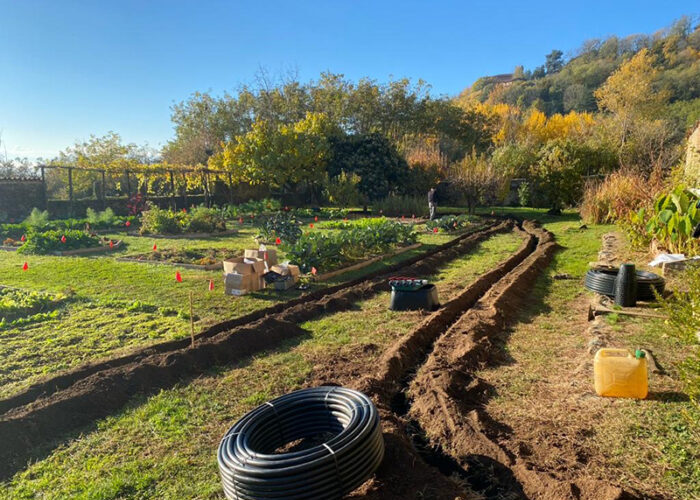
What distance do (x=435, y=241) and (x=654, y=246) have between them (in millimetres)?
5960

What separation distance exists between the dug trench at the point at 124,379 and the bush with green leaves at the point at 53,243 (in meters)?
8.05

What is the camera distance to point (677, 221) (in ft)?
26.0

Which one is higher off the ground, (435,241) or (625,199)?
(625,199)

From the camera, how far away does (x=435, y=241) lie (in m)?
14.2

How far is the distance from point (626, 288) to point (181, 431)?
5.62m

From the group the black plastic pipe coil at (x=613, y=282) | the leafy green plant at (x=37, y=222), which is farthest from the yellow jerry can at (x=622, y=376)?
the leafy green plant at (x=37, y=222)

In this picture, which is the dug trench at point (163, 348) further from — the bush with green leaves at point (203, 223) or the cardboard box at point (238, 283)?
the bush with green leaves at point (203, 223)

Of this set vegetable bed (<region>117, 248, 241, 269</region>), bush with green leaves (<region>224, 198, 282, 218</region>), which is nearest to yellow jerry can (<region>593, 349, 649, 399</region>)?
vegetable bed (<region>117, 248, 241, 269</region>)

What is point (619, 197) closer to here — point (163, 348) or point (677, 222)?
point (677, 222)

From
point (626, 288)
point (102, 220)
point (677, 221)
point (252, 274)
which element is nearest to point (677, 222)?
point (677, 221)

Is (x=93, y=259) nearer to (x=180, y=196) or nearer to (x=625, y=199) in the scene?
(x=180, y=196)

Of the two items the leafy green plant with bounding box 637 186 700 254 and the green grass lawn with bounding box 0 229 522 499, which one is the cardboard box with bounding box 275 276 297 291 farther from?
the leafy green plant with bounding box 637 186 700 254

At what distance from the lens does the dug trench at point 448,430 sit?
2.81m

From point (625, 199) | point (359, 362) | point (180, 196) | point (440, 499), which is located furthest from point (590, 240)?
point (180, 196)
